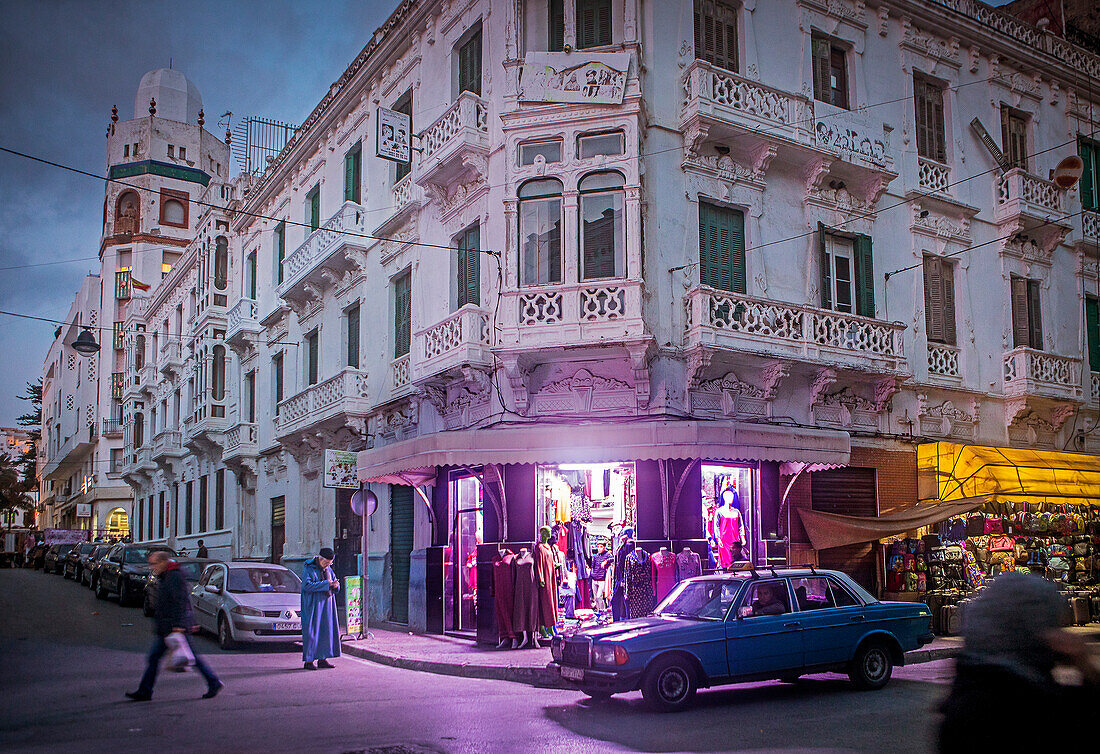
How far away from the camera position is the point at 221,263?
106ft

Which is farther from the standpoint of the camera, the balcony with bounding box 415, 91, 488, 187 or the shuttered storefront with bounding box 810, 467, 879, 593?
the shuttered storefront with bounding box 810, 467, 879, 593

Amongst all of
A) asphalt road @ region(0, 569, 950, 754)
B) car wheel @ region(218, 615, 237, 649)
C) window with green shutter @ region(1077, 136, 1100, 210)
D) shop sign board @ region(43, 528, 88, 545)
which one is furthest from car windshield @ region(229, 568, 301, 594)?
shop sign board @ region(43, 528, 88, 545)

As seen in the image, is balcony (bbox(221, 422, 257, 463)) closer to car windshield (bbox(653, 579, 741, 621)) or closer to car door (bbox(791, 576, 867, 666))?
car windshield (bbox(653, 579, 741, 621))

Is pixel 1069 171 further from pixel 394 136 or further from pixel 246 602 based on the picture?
pixel 246 602

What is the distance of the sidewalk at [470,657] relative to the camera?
12170 mm

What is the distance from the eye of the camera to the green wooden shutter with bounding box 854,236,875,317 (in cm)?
1758

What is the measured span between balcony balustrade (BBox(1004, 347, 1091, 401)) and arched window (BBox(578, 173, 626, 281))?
30.4 feet

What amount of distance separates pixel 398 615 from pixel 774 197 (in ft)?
37.3

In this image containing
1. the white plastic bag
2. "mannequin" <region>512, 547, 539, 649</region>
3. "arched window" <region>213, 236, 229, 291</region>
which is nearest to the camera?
the white plastic bag

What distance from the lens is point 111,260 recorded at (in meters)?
55.1

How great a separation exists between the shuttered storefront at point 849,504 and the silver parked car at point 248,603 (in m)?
9.42

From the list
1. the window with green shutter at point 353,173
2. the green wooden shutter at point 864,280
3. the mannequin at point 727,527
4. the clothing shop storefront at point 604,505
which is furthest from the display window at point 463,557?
the window with green shutter at point 353,173

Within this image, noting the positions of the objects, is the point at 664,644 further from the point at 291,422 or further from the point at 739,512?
the point at 291,422

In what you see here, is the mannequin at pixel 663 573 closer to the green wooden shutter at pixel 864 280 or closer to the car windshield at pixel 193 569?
the green wooden shutter at pixel 864 280
